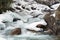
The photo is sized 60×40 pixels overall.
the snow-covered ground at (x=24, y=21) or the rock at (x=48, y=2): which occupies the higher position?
the rock at (x=48, y=2)

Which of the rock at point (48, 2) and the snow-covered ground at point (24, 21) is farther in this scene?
the rock at point (48, 2)

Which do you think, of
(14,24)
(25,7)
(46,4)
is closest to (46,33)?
(14,24)

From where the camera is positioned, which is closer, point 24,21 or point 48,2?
point 24,21

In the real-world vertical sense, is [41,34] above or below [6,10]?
below

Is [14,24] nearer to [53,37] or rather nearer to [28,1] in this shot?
[53,37]

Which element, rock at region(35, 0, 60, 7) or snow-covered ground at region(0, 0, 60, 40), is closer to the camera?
snow-covered ground at region(0, 0, 60, 40)

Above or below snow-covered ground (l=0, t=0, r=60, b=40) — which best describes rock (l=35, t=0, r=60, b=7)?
above

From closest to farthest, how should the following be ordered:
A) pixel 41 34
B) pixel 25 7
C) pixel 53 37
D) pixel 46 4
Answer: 1. pixel 53 37
2. pixel 41 34
3. pixel 25 7
4. pixel 46 4

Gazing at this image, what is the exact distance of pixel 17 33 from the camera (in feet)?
37.1

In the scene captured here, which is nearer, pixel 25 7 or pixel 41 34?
pixel 41 34

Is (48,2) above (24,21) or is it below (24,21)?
above

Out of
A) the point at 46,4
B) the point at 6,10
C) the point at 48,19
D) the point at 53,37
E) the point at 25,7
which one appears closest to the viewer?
the point at 53,37

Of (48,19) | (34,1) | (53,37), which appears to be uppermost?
(34,1)

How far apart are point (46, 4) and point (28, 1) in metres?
1.80
